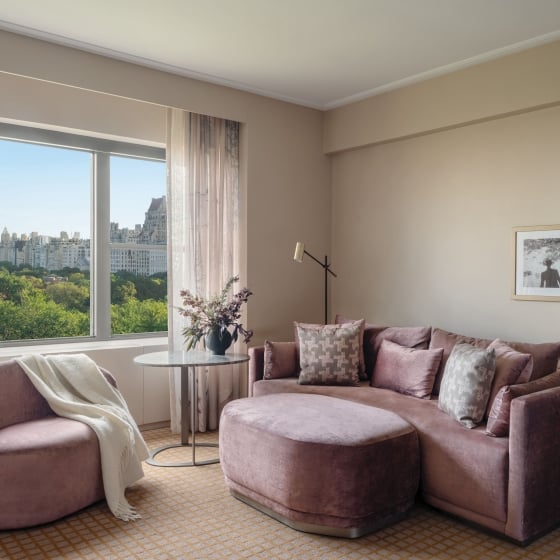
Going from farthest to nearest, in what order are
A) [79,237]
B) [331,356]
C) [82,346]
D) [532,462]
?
[79,237] → [82,346] → [331,356] → [532,462]

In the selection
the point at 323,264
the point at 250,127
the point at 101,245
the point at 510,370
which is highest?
the point at 250,127

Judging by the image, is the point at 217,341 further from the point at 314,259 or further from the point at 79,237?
the point at 79,237

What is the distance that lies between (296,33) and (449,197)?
1.68 m

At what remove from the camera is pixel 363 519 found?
114 inches

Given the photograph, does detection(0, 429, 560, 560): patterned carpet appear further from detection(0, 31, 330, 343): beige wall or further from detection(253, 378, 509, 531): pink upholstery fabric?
detection(0, 31, 330, 343): beige wall

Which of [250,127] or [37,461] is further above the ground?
[250,127]

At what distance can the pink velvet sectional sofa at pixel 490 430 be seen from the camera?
2795 mm

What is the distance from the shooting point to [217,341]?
4.30 meters

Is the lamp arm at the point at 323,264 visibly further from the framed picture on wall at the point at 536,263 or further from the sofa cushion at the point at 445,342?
the framed picture on wall at the point at 536,263

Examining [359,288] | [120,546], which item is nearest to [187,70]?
[359,288]

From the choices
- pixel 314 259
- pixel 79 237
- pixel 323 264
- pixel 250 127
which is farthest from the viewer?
pixel 323 264

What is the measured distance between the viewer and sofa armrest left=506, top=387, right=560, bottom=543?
109 inches

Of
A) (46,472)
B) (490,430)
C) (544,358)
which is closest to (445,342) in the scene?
(544,358)

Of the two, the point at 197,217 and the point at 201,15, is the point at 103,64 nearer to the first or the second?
the point at 201,15
